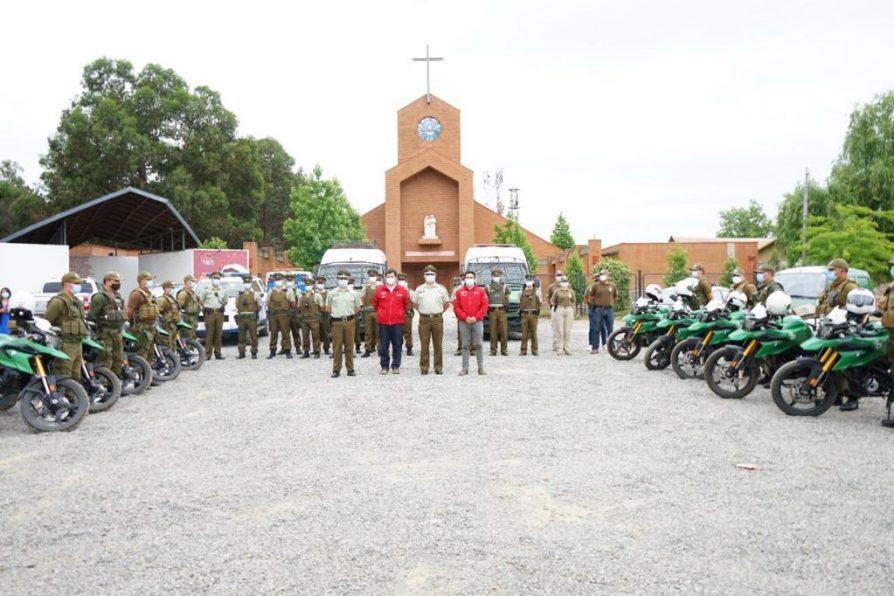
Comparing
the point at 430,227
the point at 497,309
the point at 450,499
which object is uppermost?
the point at 430,227

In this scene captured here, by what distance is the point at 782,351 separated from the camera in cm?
974

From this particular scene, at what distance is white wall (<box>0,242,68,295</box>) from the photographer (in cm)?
2320

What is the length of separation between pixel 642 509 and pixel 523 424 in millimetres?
3077

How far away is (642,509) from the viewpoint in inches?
209

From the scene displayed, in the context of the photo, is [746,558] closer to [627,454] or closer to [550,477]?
[550,477]

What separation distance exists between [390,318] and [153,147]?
38.4 metres

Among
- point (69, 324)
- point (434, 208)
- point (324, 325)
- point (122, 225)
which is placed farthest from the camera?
point (434, 208)

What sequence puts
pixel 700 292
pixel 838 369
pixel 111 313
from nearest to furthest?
pixel 838 369 < pixel 111 313 < pixel 700 292

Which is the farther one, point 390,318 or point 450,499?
point 390,318

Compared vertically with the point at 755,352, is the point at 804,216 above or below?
above

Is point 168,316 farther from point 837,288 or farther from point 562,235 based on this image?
point 562,235

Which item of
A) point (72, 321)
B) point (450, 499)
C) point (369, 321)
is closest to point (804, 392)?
point (450, 499)

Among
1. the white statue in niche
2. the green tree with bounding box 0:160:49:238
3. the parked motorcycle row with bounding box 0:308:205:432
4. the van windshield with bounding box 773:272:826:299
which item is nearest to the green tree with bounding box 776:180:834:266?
the van windshield with bounding box 773:272:826:299

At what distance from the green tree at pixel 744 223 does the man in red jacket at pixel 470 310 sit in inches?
3163
